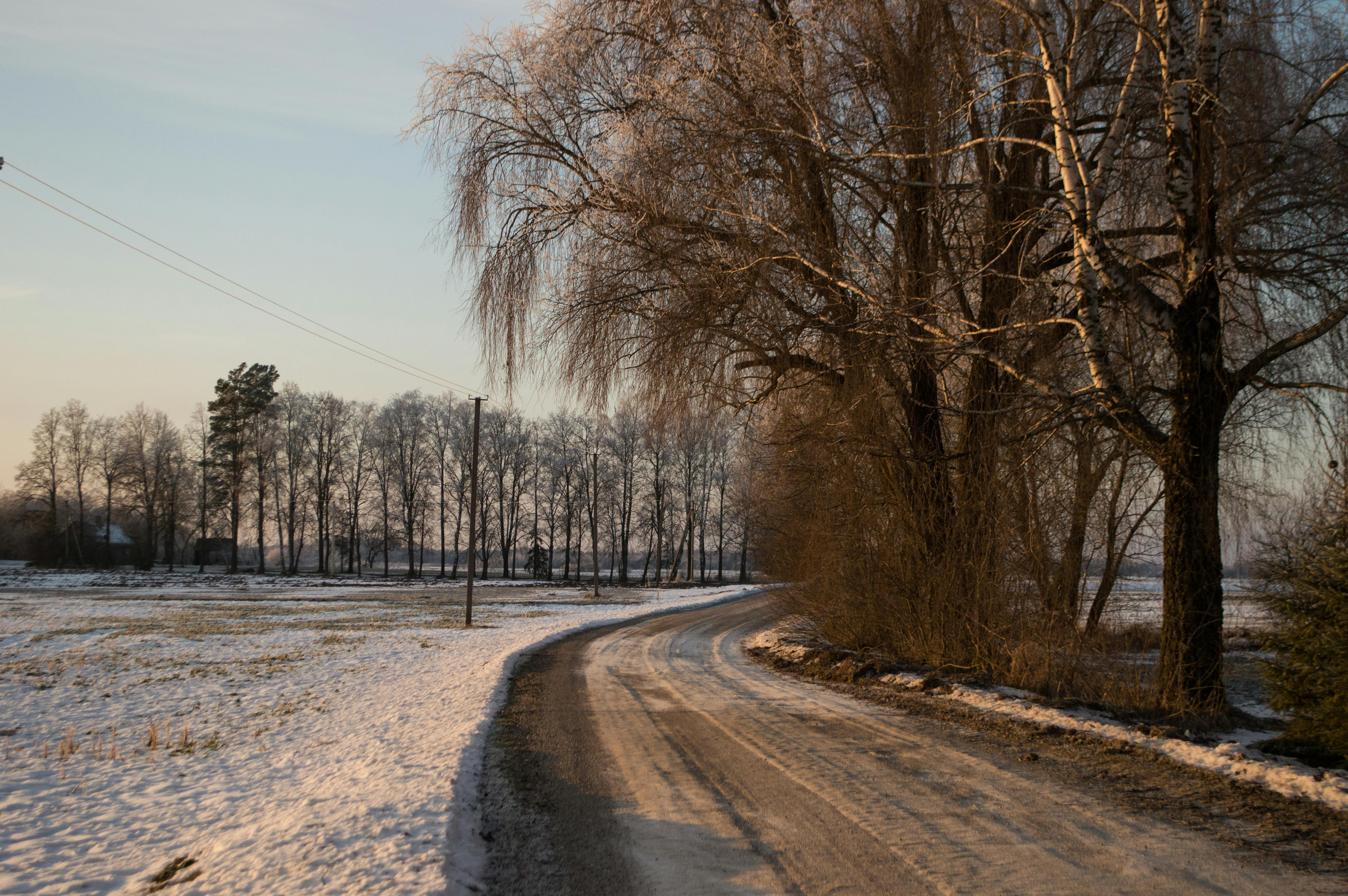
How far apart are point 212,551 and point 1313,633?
83.8 meters

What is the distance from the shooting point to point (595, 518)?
172ft

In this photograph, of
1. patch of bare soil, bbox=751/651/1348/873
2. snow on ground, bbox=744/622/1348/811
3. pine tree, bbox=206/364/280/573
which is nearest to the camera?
patch of bare soil, bbox=751/651/1348/873

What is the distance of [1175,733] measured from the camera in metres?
6.12

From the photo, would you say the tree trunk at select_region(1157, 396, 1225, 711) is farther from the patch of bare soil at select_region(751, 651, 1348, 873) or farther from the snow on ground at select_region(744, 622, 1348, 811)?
the patch of bare soil at select_region(751, 651, 1348, 873)

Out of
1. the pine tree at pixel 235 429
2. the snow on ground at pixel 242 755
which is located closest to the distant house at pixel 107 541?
the pine tree at pixel 235 429

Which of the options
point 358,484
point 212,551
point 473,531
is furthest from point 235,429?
point 473,531

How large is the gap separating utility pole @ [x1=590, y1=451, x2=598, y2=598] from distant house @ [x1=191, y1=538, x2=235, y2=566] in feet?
102

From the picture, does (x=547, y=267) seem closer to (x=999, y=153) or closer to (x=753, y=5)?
(x=753, y=5)

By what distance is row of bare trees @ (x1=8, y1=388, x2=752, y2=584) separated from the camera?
2320 inches

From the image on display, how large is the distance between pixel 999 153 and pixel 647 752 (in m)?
8.87

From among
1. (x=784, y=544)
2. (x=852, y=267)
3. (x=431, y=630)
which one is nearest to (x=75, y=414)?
(x=431, y=630)

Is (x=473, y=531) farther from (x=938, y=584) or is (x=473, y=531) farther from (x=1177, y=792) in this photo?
(x=1177, y=792)

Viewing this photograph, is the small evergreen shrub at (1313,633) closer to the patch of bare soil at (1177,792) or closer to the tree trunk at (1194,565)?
the tree trunk at (1194,565)

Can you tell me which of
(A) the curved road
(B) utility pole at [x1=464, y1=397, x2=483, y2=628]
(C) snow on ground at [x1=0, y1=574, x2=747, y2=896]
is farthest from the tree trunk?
(B) utility pole at [x1=464, y1=397, x2=483, y2=628]
